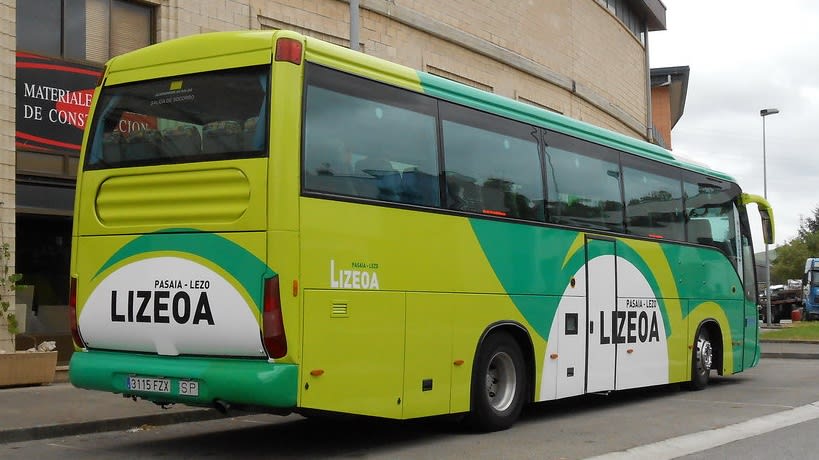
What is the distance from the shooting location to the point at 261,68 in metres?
8.39

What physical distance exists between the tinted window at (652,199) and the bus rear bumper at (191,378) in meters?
6.86

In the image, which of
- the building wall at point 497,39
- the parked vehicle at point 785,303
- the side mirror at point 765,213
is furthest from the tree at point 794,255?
the side mirror at point 765,213

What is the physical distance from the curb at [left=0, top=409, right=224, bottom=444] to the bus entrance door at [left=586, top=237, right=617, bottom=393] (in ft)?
15.1

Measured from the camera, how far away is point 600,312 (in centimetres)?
1258

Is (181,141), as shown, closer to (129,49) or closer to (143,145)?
(143,145)

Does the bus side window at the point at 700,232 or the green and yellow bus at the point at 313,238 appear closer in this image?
the green and yellow bus at the point at 313,238

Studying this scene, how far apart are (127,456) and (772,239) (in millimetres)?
12140

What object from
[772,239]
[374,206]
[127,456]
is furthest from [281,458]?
[772,239]

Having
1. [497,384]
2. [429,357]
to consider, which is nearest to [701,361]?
[497,384]

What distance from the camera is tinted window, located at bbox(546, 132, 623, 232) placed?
11812 millimetres

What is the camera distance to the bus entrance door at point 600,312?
486 inches

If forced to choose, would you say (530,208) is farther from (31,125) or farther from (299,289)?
(31,125)

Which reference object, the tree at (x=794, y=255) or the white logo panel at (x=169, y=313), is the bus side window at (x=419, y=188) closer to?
the white logo panel at (x=169, y=313)

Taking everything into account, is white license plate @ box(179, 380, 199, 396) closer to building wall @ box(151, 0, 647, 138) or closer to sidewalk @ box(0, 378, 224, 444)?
sidewalk @ box(0, 378, 224, 444)
